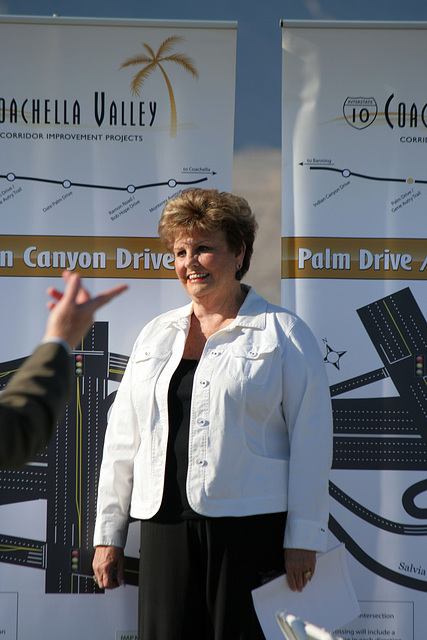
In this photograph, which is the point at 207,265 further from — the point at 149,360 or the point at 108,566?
the point at 108,566

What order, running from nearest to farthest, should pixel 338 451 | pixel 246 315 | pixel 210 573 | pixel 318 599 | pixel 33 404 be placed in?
pixel 33 404 → pixel 210 573 → pixel 318 599 → pixel 246 315 → pixel 338 451

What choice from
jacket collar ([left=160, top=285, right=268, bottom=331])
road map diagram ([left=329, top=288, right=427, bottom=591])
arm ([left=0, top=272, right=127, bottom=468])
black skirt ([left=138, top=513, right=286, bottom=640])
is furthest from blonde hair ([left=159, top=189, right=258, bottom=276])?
arm ([left=0, top=272, right=127, bottom=468])

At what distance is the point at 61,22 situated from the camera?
304cm

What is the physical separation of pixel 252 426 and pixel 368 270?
2.99ft

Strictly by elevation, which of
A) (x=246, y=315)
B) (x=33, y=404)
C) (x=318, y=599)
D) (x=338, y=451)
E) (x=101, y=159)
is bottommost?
(x=318, y=599)

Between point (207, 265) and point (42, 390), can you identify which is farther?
point (207, 265)

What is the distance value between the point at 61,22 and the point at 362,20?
122cm

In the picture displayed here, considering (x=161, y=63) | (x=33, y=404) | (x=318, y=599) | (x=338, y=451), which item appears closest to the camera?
(x=33, y=404)

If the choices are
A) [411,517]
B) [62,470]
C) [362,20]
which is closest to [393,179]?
[362,20]

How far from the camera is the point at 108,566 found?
Result: 8.86ft

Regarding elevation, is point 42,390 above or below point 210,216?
below

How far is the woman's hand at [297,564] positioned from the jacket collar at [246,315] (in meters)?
0.73

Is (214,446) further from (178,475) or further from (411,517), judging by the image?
(411,517)

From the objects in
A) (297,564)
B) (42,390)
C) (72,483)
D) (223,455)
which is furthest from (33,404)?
(72,483)
